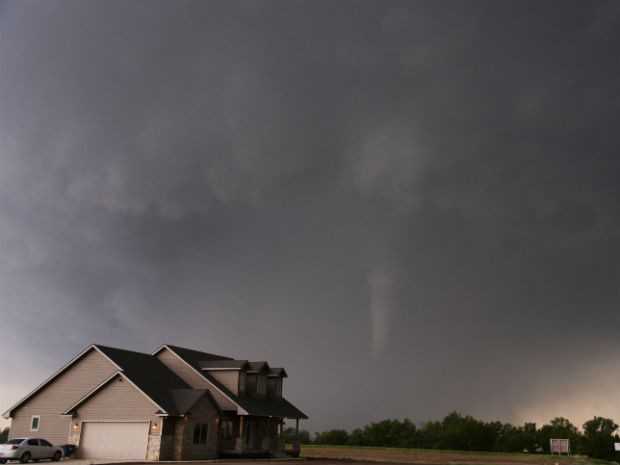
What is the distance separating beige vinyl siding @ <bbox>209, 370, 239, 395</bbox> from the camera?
52125 millimetres

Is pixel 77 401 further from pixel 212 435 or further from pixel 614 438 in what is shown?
pixel 614 438

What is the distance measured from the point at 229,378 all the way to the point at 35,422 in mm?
14683

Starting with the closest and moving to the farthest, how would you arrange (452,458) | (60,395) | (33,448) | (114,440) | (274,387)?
(33,448) → (114,440) → (60,395) → (274,387) → (452,458)

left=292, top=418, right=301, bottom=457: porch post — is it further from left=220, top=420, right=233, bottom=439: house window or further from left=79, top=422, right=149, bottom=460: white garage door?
left=79, top=422, right=149, bottom=460: white garage door

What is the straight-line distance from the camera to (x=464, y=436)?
11706cm

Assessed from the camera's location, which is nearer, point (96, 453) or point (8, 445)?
point (8, 445)

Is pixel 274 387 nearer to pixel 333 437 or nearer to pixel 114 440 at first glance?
pixel 114 440

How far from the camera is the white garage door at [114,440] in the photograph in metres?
42.8

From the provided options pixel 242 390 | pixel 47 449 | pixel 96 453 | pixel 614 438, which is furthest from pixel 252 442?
pixel 614 438

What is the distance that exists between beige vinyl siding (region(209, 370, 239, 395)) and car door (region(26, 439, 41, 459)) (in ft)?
50.7

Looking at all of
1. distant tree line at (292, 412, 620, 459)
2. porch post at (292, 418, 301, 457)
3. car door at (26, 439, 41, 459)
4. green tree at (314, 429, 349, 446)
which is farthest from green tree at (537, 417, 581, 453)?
car door at (26, 439, 41, 459)

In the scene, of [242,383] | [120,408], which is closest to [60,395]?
[120,408]

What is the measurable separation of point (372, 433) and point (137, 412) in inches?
3547

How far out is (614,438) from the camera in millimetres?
64500
